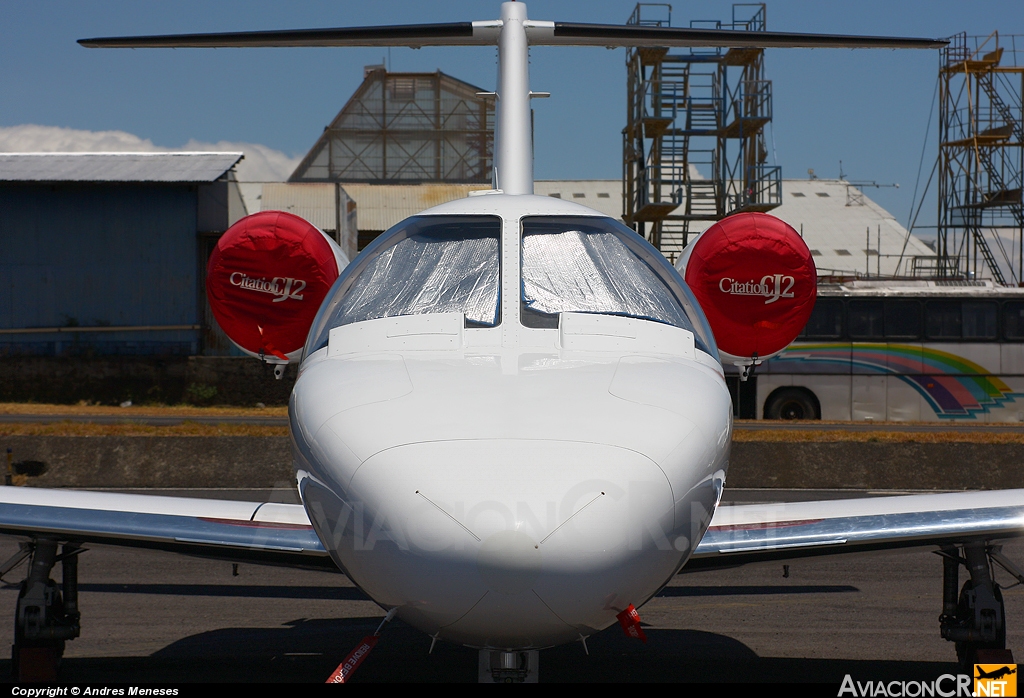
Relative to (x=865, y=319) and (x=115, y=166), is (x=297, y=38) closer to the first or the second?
(x=865, y=319)

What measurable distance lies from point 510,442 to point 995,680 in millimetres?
3197

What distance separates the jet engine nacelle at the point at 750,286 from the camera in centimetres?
585

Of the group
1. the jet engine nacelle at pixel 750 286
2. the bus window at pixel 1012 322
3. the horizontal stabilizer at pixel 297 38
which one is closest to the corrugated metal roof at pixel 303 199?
the bus window at pixel 1012 322

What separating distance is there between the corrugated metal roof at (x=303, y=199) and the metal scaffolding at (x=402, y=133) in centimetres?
901

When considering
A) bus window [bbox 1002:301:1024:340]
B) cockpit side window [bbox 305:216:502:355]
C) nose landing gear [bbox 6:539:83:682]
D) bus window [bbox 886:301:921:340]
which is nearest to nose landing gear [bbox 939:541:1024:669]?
cockpit side window [bbox 305:216:502:355]

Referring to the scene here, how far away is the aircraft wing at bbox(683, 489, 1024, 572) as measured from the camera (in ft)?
13.6

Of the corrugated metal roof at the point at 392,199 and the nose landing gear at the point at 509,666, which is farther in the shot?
the corrugated metal roof at the point at 392,199

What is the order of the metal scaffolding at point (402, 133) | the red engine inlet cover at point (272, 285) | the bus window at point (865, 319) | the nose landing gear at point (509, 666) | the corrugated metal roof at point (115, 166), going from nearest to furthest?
the nose landing gear at point (509, 666) < the red engine inlet cover at point (272, 285) < the bus window at point (865, 319) < the corrugated metal roof at point (115, 166) < the metal scaffolding at point (402, 133)

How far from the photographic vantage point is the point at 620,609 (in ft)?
8.95

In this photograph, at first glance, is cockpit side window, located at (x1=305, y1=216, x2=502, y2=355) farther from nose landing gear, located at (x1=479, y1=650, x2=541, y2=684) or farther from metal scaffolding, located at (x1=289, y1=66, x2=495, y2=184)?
metal scaffolding, located at (x1=289, y1=66, x2=495, y2=184)

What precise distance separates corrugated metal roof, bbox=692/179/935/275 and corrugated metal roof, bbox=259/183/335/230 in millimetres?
16399

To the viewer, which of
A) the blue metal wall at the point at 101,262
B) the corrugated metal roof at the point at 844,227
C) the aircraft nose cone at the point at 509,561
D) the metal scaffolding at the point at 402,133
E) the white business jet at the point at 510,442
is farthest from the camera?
the metal scaffolding at the point at 402,133

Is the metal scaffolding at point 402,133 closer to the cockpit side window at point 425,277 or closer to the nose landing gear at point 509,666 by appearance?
the cockpit side window at point 425,277

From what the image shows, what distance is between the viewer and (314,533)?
4.14 m
